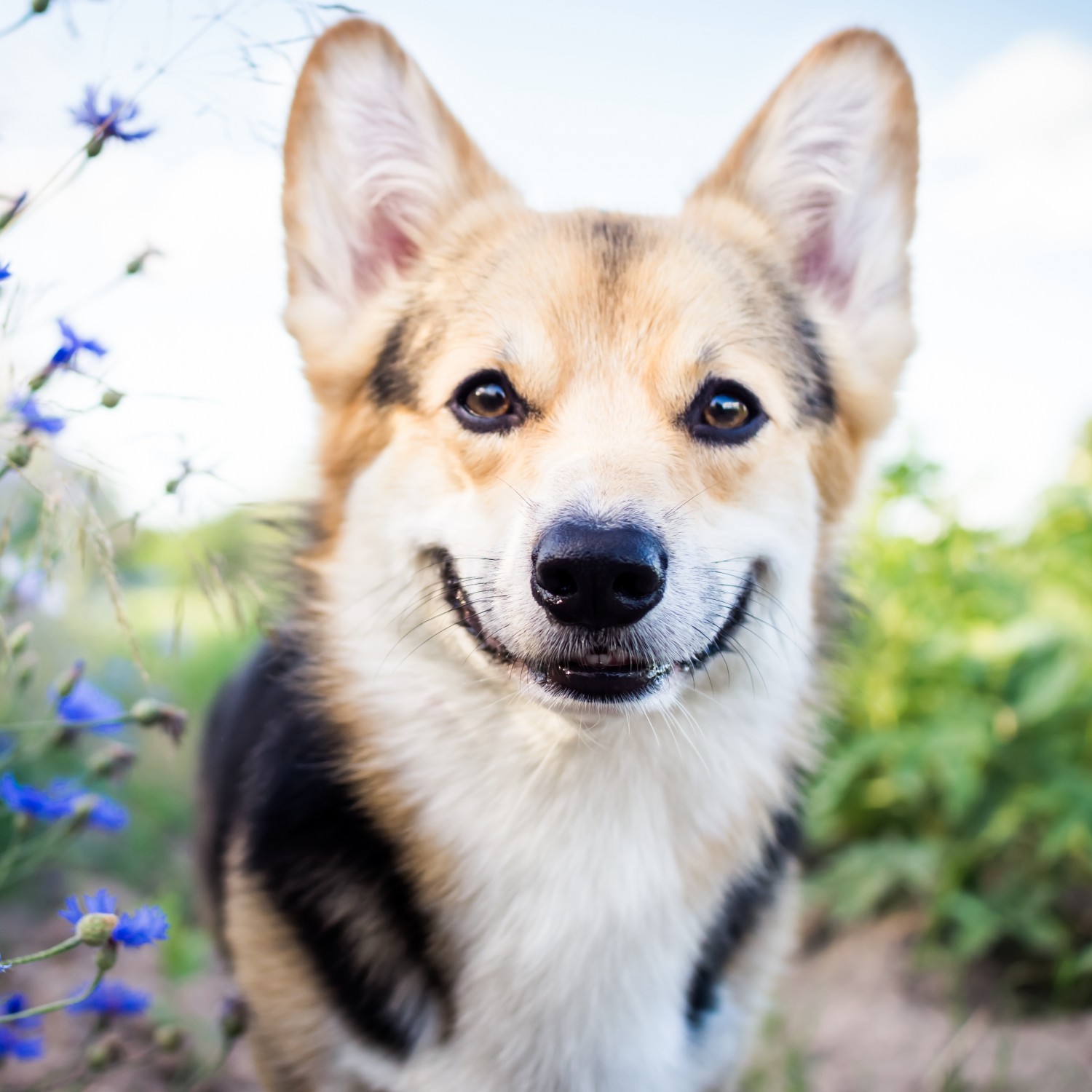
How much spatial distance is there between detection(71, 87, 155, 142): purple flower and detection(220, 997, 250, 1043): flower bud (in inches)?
73.2

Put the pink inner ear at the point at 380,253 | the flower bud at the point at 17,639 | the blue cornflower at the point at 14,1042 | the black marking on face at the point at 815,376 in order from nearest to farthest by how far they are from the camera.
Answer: the flower bud at the point at 17,639, the blue cornflower at the point at 14,1042, the black marking on face at the point at 815,376, the pink inner ear at the point at 380,253

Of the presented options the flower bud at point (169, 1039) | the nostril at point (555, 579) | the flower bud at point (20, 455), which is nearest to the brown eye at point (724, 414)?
the nostril at point (555, 579)

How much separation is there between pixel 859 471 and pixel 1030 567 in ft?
6.80

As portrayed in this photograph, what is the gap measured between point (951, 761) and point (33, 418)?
3.14 m

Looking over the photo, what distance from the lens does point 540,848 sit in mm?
2348

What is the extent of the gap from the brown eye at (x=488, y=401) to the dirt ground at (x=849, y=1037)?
1.85 meters

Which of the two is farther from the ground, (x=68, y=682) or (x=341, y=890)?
(x=68, y=682)

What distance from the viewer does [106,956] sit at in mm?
1515

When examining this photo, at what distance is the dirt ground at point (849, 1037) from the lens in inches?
123

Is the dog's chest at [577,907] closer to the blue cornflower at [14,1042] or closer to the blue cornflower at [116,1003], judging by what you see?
the blue cornflower at [116,1003]

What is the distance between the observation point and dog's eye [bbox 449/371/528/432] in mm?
2410

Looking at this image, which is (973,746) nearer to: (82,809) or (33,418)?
(82,809)

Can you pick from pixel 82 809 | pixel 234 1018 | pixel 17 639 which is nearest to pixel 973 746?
pixel 234 1018

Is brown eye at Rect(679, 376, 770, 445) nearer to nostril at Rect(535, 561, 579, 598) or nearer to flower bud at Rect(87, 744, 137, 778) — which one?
nostril at Rect(535, 561, 579, 598)
